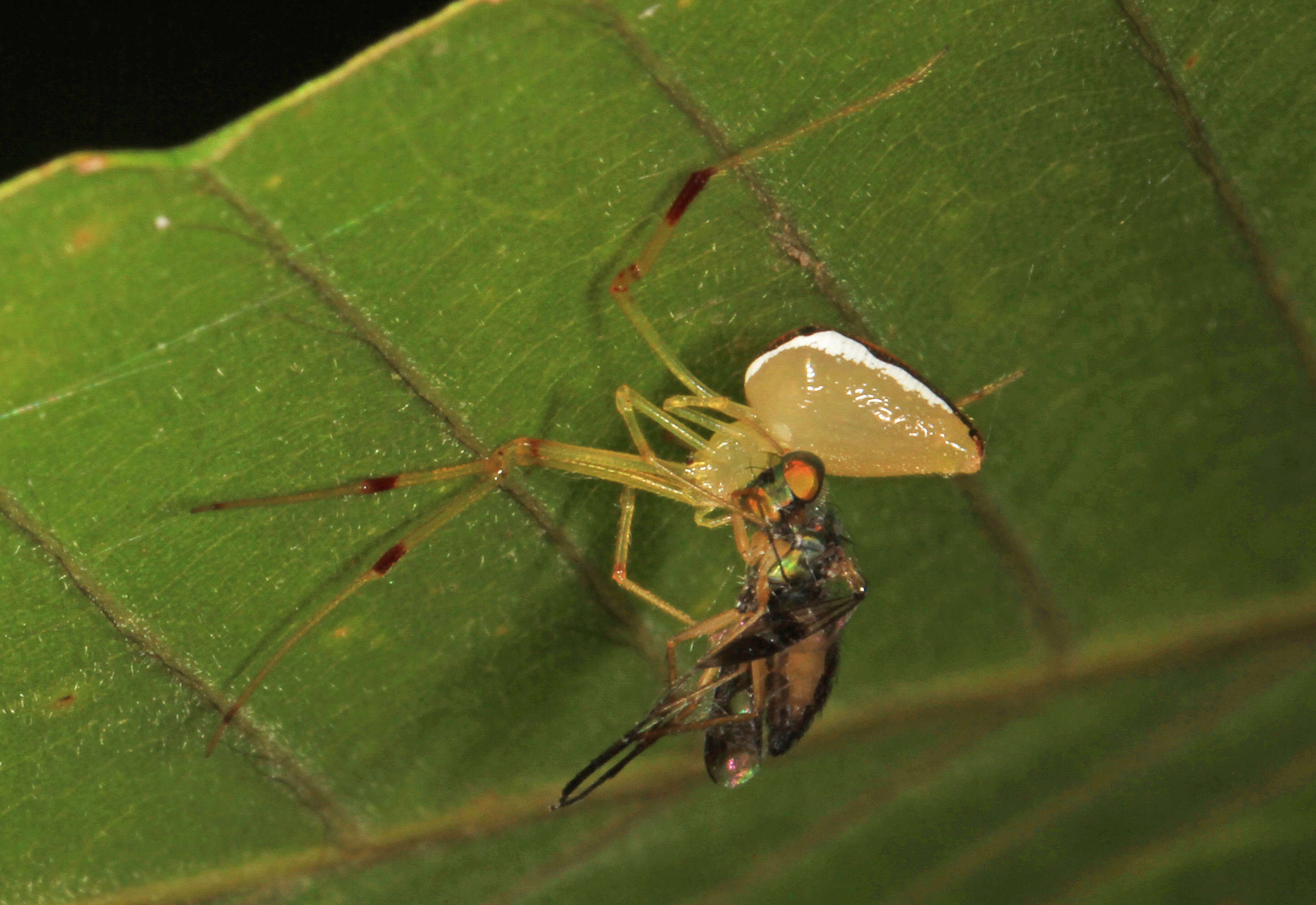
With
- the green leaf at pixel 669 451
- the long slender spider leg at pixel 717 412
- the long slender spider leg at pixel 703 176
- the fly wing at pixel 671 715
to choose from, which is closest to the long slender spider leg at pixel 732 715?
the fly wing at pixel 671 715

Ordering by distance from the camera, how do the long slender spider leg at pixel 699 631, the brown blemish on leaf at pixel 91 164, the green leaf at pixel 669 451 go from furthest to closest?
the long slender spider leg at pixel 699 631
the green leaf at pixel 669 451
the brown blemish on leaf at pixel 91 164

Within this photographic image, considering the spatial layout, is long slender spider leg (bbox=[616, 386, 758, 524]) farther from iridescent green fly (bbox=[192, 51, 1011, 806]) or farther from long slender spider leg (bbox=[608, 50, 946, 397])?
long slender spider leg (bbox=[608, 50, 946, 397])

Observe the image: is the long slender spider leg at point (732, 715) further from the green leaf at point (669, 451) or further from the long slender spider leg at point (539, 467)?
the long slender spider leg at point (539, 467)

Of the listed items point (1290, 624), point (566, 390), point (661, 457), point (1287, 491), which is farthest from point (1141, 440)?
point (566, 390)

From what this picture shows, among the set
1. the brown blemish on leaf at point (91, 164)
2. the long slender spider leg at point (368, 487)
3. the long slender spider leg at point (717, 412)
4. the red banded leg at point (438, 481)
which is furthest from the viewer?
the long slender spider leg at point (717, 412)

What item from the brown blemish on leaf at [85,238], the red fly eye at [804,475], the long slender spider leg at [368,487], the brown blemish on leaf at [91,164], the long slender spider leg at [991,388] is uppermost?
the brown blemish on leaf at [91,164]

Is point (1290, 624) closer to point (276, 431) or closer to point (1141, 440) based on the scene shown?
point (1141, 440)

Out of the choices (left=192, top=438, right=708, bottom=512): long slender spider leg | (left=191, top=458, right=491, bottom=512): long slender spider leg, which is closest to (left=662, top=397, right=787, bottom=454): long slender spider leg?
(left=192, top=438, right=708, bottom=512): long slender spider leg

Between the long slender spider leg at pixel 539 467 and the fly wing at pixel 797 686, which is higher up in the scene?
the long slender spider leg at pixel 539 467
